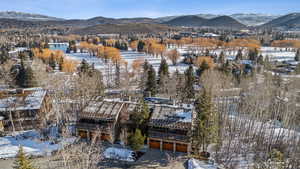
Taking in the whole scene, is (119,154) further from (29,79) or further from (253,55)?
(253,55)

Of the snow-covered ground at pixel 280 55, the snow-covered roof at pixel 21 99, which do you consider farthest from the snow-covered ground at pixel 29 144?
the snow-covered ground at pixel 280 55

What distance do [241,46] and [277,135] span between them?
7400 cm

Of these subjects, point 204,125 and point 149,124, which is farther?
point 149,124

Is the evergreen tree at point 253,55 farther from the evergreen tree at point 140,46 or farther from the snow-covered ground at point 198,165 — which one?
the snow-covered ground at point 198,165

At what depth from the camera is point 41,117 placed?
31.1 meters

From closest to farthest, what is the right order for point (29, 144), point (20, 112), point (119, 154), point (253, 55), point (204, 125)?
1. point (204, 125)
2. point (119, 154)
3. point (29, 144)
4. point (20, 112)
5. point (253, 55)

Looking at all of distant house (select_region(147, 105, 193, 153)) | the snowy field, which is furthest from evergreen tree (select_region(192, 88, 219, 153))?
the snowy field

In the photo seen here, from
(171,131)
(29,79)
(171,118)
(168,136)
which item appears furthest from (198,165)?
(29,79)

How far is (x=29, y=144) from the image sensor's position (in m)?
27.2

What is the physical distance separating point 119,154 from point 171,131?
656cm

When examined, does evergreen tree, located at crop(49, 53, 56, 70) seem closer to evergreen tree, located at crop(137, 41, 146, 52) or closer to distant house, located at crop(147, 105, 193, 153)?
evergreen tree, located at crop(137, 41, 146, 52)

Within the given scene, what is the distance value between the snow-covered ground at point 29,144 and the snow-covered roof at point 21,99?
3.54 metres

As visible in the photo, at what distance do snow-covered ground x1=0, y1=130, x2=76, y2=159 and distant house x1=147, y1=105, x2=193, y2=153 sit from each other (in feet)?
33.0

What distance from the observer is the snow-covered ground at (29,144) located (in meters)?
25.4
